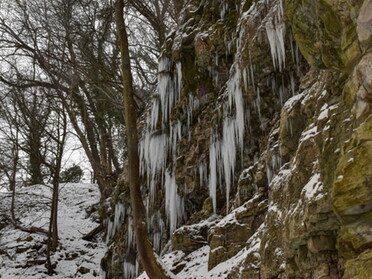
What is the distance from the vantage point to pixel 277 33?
6.52m

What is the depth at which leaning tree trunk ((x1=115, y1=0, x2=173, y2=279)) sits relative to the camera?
502 cm

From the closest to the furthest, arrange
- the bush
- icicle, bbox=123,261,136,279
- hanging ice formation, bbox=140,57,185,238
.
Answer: hanging ice formation, bbox=140,57,185,238
icicle, bbox=123,261,136,279
the bush

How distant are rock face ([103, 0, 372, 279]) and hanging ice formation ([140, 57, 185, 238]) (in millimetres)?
29

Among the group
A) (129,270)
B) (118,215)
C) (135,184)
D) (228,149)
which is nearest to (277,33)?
(228,149)

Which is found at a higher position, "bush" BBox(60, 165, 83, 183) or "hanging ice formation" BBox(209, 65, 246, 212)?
"bush" BBox(60, 165, 83, 183)

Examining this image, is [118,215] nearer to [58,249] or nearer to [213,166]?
[58,249]

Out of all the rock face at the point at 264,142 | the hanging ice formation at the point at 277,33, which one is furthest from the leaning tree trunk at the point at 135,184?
the hanging ice formation at the point at 277,33

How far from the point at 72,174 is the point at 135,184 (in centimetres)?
1509

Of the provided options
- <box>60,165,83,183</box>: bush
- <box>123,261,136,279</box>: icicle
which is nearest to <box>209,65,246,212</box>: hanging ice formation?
<box>123,261,136,279</box>: icicle

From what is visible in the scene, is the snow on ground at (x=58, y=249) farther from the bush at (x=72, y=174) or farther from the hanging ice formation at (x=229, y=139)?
the hanging ice formation at (x=229, y=139)

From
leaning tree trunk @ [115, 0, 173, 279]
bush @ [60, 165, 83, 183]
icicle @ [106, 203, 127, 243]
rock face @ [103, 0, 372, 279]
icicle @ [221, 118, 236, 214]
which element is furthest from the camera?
bush @ [60, 165, 83, 183]

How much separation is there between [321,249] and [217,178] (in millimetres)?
4141

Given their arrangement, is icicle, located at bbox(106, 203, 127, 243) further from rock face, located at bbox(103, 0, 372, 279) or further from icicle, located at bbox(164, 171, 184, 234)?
icicle, located at bbox(164, 171, 184, 234)

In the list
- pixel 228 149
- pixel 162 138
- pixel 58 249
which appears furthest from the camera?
pixel 58 249
